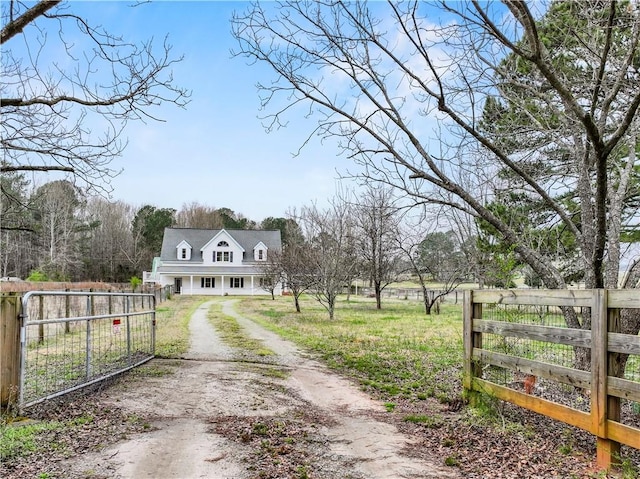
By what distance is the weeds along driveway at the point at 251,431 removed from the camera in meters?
3.75

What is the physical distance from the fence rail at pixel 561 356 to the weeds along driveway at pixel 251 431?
1239 millimetres

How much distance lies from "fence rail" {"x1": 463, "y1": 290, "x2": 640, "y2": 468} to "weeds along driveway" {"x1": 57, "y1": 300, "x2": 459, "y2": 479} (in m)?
1.24

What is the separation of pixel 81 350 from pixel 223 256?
36.2m

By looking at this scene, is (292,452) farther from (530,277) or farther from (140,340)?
(530,277)

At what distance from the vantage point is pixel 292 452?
4129mm

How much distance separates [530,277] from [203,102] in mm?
8487

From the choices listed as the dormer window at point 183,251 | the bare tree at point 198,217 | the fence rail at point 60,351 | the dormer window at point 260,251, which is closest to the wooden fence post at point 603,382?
the fence rail at point 60,351

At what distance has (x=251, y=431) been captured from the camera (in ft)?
15.2

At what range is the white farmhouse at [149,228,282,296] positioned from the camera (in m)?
42.7

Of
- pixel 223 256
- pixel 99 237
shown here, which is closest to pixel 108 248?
pixel 99 237

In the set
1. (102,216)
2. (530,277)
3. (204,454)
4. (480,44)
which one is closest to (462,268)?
(530,277)

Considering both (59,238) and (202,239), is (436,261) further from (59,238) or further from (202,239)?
(59,238)

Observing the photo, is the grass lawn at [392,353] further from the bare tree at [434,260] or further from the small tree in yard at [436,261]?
the small tree in yard at [436,261]

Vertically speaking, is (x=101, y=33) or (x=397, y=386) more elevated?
(x=101, y=33)
